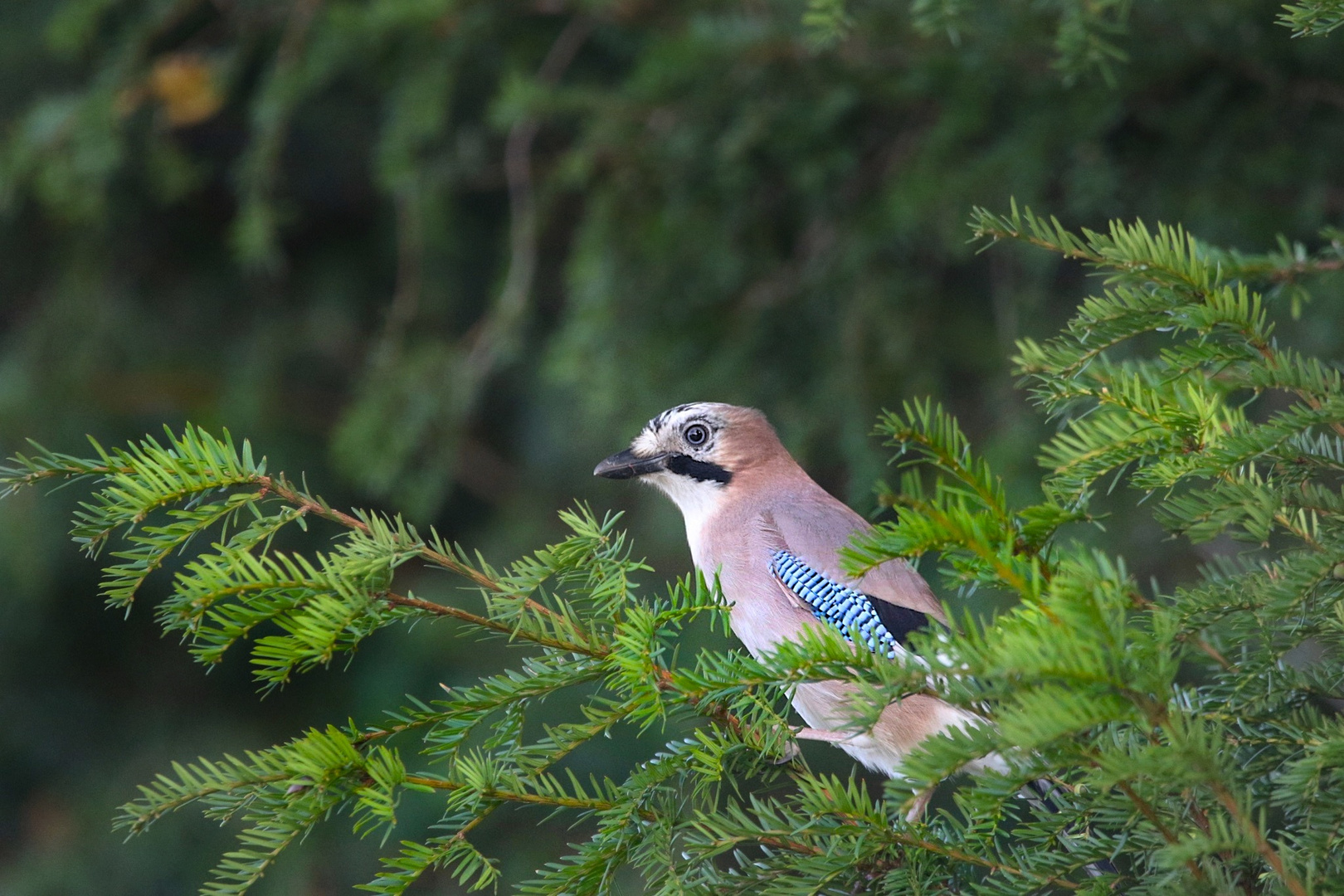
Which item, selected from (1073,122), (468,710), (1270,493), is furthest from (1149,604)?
(1073,122)

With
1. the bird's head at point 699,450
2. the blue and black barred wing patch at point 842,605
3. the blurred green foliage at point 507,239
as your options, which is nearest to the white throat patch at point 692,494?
the bird's head at point 699,450

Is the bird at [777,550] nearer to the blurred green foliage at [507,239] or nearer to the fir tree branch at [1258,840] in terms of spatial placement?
the blurred green foliage at [507,239]

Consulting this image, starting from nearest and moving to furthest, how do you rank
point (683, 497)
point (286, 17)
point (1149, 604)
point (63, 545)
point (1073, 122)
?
point (1149, 604) < point (1073, 122) < point (683, 497) < point (286, 17) < point (63, 545)

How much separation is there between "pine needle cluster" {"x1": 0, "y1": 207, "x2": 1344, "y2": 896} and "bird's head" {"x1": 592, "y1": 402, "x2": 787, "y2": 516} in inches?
50.1

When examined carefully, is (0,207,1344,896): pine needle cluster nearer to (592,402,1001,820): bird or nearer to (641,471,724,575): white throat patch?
(592,402,1001,820): bird

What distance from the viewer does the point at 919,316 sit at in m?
2.98

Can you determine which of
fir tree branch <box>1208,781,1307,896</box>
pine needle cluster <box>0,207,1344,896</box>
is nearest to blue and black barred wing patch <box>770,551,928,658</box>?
pine needle cluster <box>0,207,1344,896</box>

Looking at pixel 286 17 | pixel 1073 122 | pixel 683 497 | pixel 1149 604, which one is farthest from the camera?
pixel 286 17

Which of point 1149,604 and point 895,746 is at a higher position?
point 1149,604

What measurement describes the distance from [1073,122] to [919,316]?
0.60m

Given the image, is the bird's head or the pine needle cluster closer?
the pine needle cluster

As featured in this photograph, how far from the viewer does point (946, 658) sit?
1.29 metres

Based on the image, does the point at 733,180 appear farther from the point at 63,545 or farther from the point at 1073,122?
the point at 63,545

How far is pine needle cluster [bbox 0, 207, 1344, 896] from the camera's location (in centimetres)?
109
